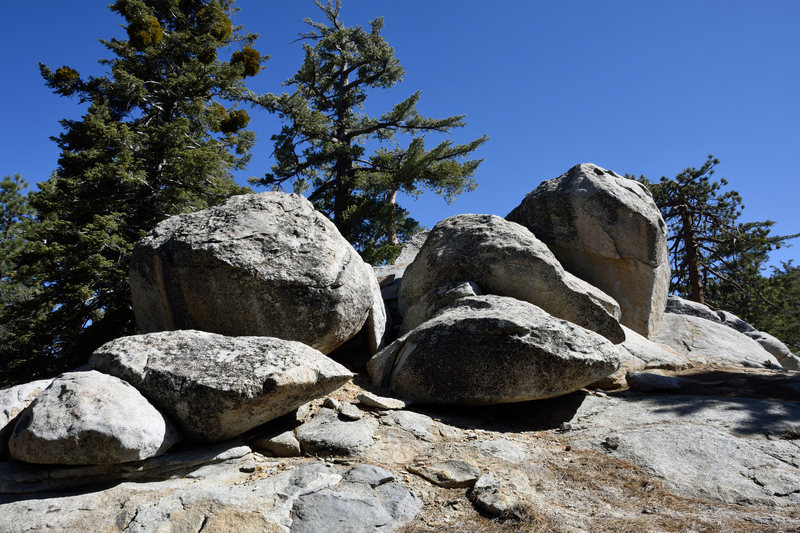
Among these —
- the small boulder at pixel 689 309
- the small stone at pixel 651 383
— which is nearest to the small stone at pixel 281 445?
the small stone at pixel 651 383

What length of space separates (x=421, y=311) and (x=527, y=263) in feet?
6.51

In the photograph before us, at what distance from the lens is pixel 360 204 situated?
19.1 metres

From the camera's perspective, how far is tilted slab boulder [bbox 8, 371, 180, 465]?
4121 mm

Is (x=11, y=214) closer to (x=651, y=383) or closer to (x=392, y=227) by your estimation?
(x=392, y=227)

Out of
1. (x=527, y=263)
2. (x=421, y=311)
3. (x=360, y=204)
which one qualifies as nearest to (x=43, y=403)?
(x=421, y=311)

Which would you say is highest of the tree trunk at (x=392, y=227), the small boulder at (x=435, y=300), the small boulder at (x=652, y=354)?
the tree trunk at (x=392, y=227)

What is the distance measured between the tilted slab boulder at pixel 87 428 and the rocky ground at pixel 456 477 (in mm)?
200

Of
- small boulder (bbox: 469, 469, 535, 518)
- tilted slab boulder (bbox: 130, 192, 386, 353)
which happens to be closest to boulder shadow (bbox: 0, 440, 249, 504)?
tilted slab boulder (bbox: 130, 192, 386, 353)

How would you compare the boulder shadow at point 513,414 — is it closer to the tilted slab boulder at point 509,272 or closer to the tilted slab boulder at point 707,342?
the tilted slab boulder at point 509,272

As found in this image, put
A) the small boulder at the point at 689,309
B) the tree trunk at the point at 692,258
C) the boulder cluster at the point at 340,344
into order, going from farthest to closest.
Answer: the tree trunk at the point at 692,258
the small boulder at the point at 689,309
the boulder cluster at the point at 340,344

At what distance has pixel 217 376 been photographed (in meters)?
4.81

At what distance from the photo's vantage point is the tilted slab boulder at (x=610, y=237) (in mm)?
10352

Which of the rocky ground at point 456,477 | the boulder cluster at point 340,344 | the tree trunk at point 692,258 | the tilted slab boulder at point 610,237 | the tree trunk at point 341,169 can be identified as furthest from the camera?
the tree trunk at point 341,169

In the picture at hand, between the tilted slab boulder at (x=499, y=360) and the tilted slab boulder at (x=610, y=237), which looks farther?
the tilted slab boulder at (x=610, y=237)
